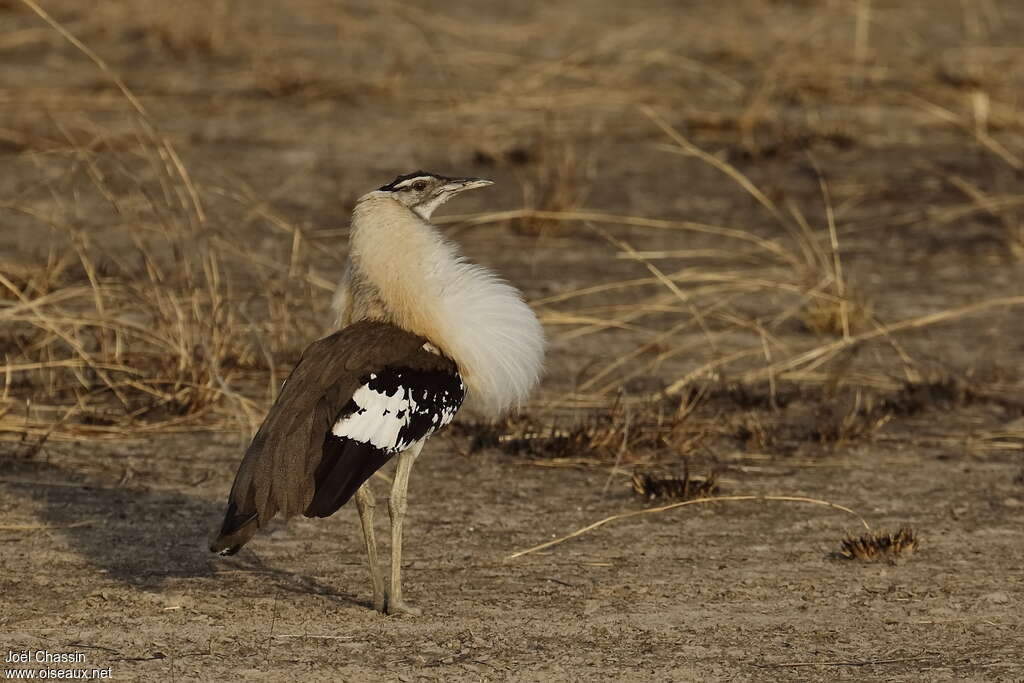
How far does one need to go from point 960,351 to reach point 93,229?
14.7 feet

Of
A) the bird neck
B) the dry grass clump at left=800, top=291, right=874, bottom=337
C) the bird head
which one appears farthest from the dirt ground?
the bird head

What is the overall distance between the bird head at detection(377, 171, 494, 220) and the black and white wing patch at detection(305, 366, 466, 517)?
577 millimetres

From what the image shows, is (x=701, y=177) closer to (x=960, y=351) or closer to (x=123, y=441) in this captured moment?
(x=960, y=351)

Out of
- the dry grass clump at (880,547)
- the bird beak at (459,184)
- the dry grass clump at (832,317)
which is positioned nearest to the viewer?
the bird beak at (459,184)

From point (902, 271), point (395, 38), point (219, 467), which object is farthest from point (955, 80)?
point (219, 467)

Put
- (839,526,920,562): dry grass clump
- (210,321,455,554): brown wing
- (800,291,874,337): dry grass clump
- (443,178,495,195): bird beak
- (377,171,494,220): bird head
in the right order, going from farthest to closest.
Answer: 1. (800,291,874,337): dry grass clump
2. (839,526,920,562): dry grass clump
3. (443,178,495,195): bird beak
4. (377,171,494,220): bird head
5. (210,321,455,554): brown wing

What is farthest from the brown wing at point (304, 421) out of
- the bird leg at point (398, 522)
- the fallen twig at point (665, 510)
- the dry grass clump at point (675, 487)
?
the dry grass clump at point (675, 487)

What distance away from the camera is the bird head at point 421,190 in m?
4.91

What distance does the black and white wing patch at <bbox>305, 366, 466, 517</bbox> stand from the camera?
4402 millimetres

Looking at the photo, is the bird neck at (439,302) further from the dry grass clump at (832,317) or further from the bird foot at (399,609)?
the dry grass clump at (832,317)

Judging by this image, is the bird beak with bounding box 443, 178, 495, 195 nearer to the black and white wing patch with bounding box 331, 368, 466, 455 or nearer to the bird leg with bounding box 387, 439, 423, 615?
the black and white wing patch with bounding box 331, 368, 466, 455

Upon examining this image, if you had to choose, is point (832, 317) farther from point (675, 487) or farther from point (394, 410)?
point (394, 410)

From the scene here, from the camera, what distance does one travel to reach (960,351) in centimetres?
773

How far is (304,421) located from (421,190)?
0.88 m
